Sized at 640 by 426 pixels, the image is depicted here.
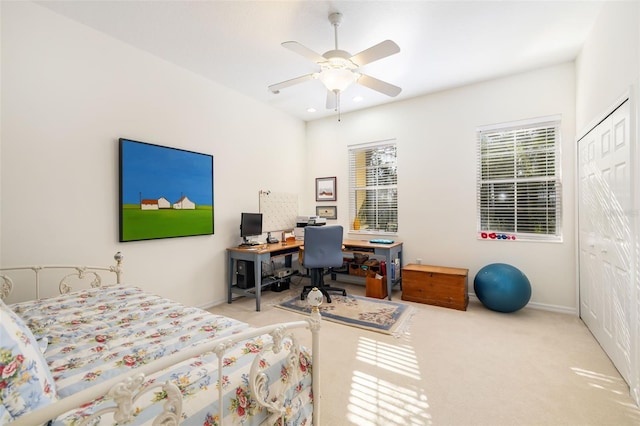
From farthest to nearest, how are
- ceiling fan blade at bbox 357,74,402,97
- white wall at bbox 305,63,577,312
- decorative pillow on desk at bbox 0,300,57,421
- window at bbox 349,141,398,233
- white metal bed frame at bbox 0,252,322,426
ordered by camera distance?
window at bbox 349,141,398,233 < white wall at bbox 305,63,577,312 < ceiling fan blade at bbox 357,74,402,97 < decorative pillow on desk at bbox 0,300,57,421 < white metal bed frame at bbox 0,252,322,426

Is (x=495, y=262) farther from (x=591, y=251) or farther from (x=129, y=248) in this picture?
(x=129, y=248)

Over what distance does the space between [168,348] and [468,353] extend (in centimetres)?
234

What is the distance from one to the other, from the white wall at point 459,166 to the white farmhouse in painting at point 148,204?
2885mm

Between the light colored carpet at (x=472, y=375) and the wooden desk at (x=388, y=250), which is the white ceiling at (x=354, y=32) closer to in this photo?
the wooden desk at (x=388, y=250)

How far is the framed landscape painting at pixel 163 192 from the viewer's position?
2.78 m

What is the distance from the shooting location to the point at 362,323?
3053 mm

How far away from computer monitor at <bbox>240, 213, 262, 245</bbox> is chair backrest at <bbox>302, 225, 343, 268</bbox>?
2.65 ft

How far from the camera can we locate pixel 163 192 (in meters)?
3.07

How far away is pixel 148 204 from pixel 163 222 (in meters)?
0.25

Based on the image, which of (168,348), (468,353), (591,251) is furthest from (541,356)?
(168,348)

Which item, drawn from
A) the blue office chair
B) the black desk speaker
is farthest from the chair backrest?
the black desk speaker

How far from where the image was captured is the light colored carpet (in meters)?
1.72

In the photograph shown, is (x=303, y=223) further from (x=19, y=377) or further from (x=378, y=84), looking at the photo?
(x=19, y=377)

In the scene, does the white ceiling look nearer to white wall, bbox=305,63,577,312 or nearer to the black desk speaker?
white wall, bbox=305,63,577,312
